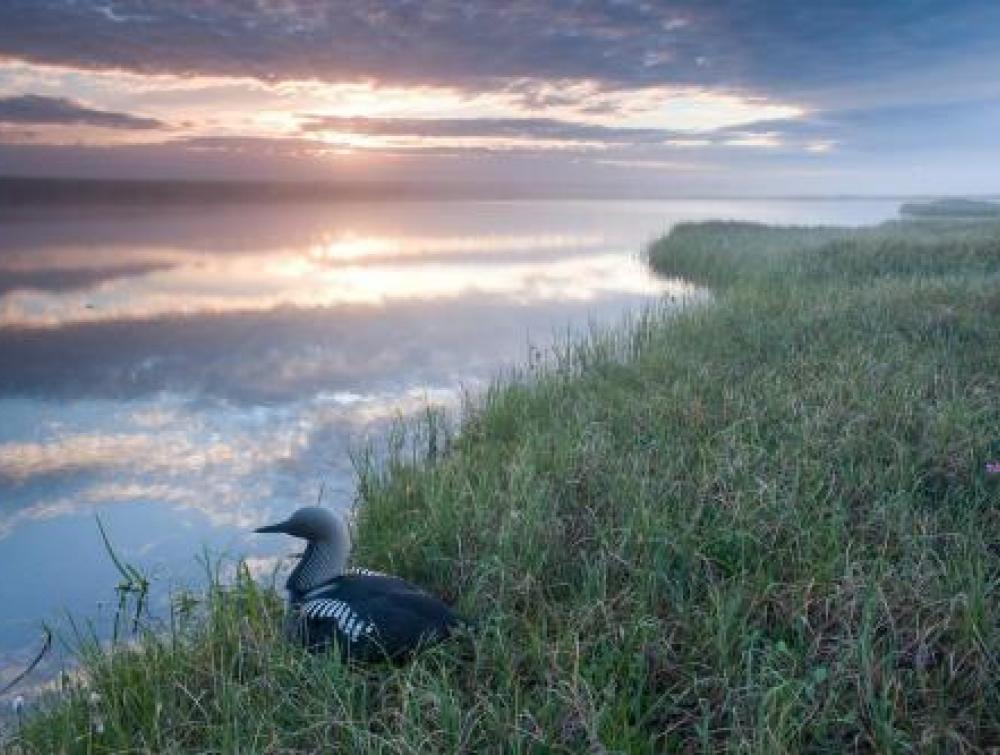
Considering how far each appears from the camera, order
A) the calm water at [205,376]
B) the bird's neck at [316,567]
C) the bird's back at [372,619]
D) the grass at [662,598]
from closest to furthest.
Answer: the grass at [662,598]
the bird's back at [372,619]
the bird's neck at [316,567]
the calm water at [205,376]

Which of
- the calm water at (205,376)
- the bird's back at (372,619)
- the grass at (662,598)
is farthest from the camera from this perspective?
the calm water at (205,376)

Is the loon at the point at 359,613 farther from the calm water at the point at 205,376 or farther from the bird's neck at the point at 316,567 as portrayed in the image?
the calm water at the point at 205,376

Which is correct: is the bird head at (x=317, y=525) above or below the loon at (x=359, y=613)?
above

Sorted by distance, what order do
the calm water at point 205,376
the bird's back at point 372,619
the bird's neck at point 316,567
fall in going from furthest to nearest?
1. the calm water at point 205,376
2. the bird's neck at point 316,567
3. the bird's back at point 372,619

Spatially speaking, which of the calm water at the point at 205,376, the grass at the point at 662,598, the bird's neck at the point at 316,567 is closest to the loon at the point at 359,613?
the bird's neck at the point at 316,567

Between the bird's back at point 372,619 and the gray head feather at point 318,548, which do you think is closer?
the bird's back at point 372,619

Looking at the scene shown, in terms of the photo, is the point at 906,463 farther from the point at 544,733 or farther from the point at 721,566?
the point at 544,733

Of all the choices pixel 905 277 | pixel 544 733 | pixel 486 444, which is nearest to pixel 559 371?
pixel 486 444

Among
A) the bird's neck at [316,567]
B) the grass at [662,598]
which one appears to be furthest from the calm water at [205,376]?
the bird's neck at [316,567]

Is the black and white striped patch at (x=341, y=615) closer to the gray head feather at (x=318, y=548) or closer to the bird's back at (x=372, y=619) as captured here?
the bird's back at (x=372, y=619)

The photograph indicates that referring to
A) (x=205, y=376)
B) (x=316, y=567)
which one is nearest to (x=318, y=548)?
(x=316, y=567)

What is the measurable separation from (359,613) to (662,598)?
1400 millimetres

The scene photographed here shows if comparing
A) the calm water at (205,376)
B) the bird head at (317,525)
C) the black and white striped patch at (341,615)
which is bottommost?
the calm water at (205,376)

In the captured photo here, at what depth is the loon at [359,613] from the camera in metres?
3.75
